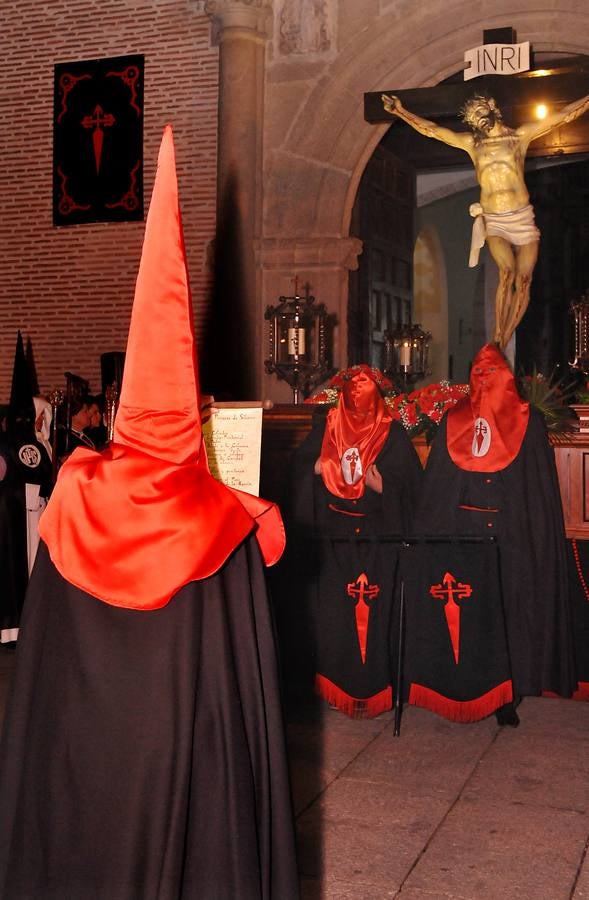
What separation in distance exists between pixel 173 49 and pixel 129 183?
1.65 metres

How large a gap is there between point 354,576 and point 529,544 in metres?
1.01

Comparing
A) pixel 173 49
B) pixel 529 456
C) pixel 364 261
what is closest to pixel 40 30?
pixel 173 49

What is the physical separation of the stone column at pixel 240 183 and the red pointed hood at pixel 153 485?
920 cm

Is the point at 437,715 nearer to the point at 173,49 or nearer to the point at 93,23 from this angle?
the point at 173,49

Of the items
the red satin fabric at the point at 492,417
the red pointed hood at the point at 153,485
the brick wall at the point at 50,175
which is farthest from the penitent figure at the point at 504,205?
the red pointed hood at the point at 153,485

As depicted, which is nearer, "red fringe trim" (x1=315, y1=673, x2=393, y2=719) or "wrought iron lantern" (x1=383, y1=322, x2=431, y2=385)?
"red fringe trim" (x1=315, y1=673, x2=393, y2=719)

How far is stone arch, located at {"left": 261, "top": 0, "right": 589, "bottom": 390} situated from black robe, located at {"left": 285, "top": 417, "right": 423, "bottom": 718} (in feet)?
18.7

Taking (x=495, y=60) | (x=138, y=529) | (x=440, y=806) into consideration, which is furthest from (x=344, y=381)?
(x=495, y=60)

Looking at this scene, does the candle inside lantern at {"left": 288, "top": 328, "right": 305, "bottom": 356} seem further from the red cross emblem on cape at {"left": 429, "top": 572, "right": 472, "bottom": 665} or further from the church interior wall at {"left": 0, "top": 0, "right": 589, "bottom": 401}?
the red cross emblem on cape at {"left": 429, "top": 572, "right": 472, "bottom": 665}

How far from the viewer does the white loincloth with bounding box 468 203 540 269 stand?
10648 millimetres

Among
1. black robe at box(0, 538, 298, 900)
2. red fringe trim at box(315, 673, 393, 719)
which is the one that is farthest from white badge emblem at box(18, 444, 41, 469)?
black robe at box(0, 538, 298, 900)

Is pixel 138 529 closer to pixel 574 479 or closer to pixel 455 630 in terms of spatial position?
pixel 455 630

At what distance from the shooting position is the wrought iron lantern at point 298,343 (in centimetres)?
1047

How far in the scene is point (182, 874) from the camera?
2.49 meters
